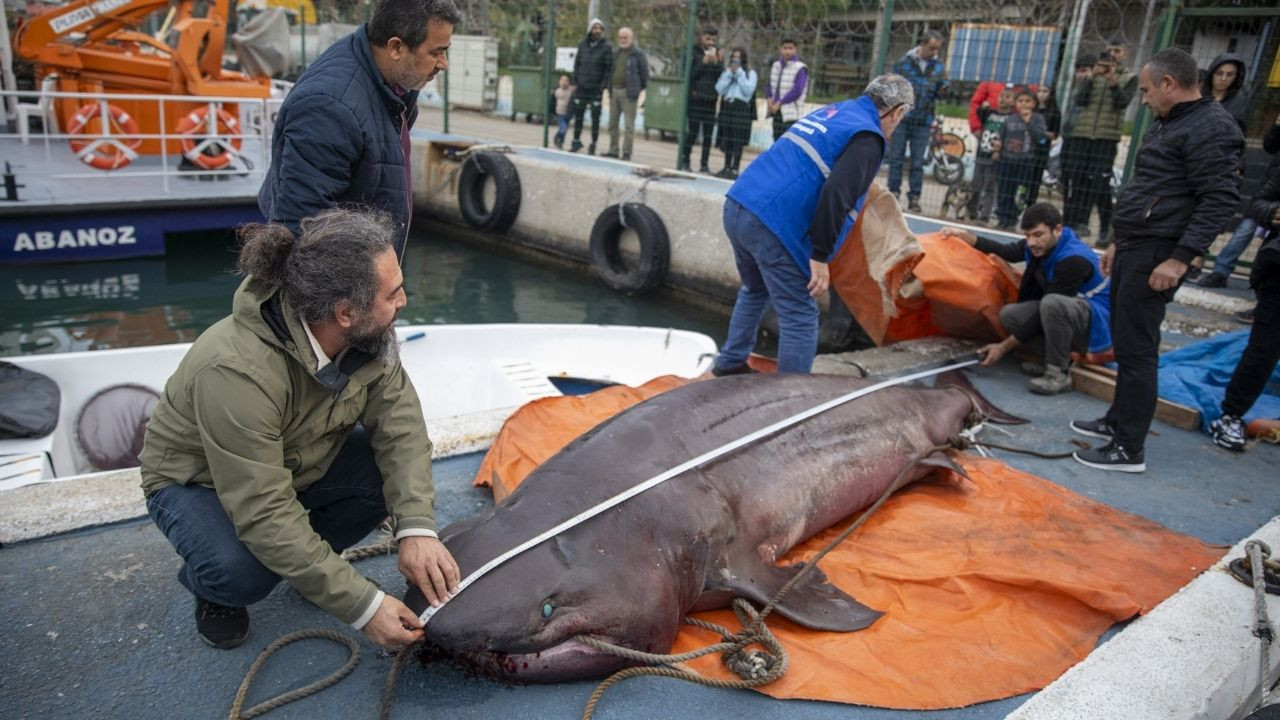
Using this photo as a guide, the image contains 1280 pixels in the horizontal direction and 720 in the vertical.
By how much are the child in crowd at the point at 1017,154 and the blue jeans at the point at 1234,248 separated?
73.5 inches

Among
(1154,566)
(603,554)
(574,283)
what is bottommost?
(574,283)

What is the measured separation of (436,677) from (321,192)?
161 cm

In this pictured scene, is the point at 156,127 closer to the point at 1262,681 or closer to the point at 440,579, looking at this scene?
the point at 440,579

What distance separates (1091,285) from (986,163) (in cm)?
470

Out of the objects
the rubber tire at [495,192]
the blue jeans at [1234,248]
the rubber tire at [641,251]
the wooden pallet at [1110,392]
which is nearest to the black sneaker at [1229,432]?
the wooden pallet at [1110,392]

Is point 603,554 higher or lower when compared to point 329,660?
higher

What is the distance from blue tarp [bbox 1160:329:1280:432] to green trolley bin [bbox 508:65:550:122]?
16.5 metres

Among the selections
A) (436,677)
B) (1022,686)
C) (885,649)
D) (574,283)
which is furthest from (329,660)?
(574,283)

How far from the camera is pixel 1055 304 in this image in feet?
18.3

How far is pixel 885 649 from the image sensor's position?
9.51ft

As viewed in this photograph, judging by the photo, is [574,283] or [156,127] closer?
[574,283]

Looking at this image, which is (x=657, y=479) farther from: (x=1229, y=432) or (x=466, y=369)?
(x=1229, y=432)

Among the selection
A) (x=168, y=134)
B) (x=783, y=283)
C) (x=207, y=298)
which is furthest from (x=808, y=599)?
(x=168, y=134)

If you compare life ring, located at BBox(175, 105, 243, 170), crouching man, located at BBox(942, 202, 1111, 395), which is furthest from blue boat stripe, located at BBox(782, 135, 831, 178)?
life ring, located at BBox(175, 105, 243, 170)
